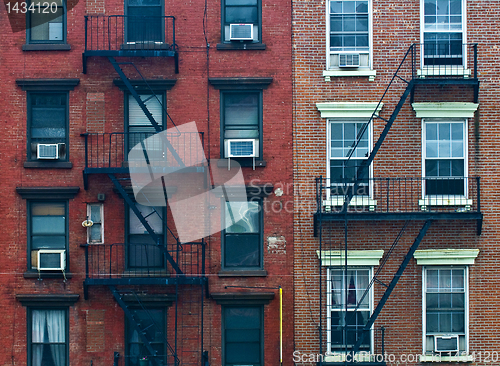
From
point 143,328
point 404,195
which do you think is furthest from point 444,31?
point 143,328

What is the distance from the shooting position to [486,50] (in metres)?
10.8

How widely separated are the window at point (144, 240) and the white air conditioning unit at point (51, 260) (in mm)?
1450

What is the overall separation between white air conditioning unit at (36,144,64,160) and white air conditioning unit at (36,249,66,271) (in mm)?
2129

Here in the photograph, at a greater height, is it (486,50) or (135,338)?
(486,50)

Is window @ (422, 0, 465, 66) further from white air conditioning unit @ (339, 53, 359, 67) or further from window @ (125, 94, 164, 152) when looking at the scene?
window @ (125, 94, 164, 152)

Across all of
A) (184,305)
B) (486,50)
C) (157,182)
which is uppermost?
(486,50)

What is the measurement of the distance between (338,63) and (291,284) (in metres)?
5.27

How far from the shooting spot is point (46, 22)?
11.0 metres

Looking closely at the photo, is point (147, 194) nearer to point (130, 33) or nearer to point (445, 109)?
point (130, 33)

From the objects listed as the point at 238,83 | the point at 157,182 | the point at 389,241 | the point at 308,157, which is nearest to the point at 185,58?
the point at 238,83

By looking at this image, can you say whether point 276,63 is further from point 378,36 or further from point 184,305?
point 184,305

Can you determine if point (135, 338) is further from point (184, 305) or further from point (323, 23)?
point (323, 23)

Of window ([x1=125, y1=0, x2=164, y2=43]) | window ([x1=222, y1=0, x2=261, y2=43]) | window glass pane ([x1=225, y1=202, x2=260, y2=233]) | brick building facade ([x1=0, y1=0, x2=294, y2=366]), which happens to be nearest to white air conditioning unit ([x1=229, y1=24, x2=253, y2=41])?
brick building facade ([x1=0, y1=0, x2=294, y2=366])

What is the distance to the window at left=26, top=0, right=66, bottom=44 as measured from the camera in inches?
433
